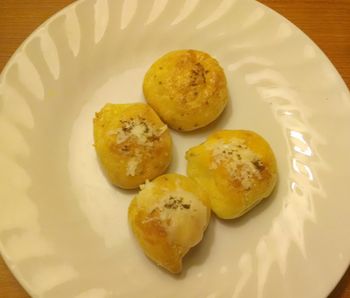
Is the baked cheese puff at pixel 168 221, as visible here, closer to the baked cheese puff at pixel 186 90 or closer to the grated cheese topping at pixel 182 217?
the grated cheese topping at pixel 182 217

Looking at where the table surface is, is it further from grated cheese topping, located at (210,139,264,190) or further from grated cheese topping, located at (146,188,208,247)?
grated cheese topping, located at (146,188,208,247)

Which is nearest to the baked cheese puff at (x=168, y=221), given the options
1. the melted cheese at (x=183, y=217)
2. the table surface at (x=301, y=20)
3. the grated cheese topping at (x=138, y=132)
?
the melted cheese at (x=183, y=217)

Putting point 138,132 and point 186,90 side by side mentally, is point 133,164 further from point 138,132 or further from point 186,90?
point 186,90

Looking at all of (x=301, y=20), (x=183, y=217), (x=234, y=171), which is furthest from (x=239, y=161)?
(x=301, y=20)

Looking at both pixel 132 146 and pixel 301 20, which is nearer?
pixel 132 146

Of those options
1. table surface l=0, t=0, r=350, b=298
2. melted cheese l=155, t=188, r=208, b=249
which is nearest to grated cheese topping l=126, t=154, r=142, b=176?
melted cheese l=155, t=188, r=208, b=249
